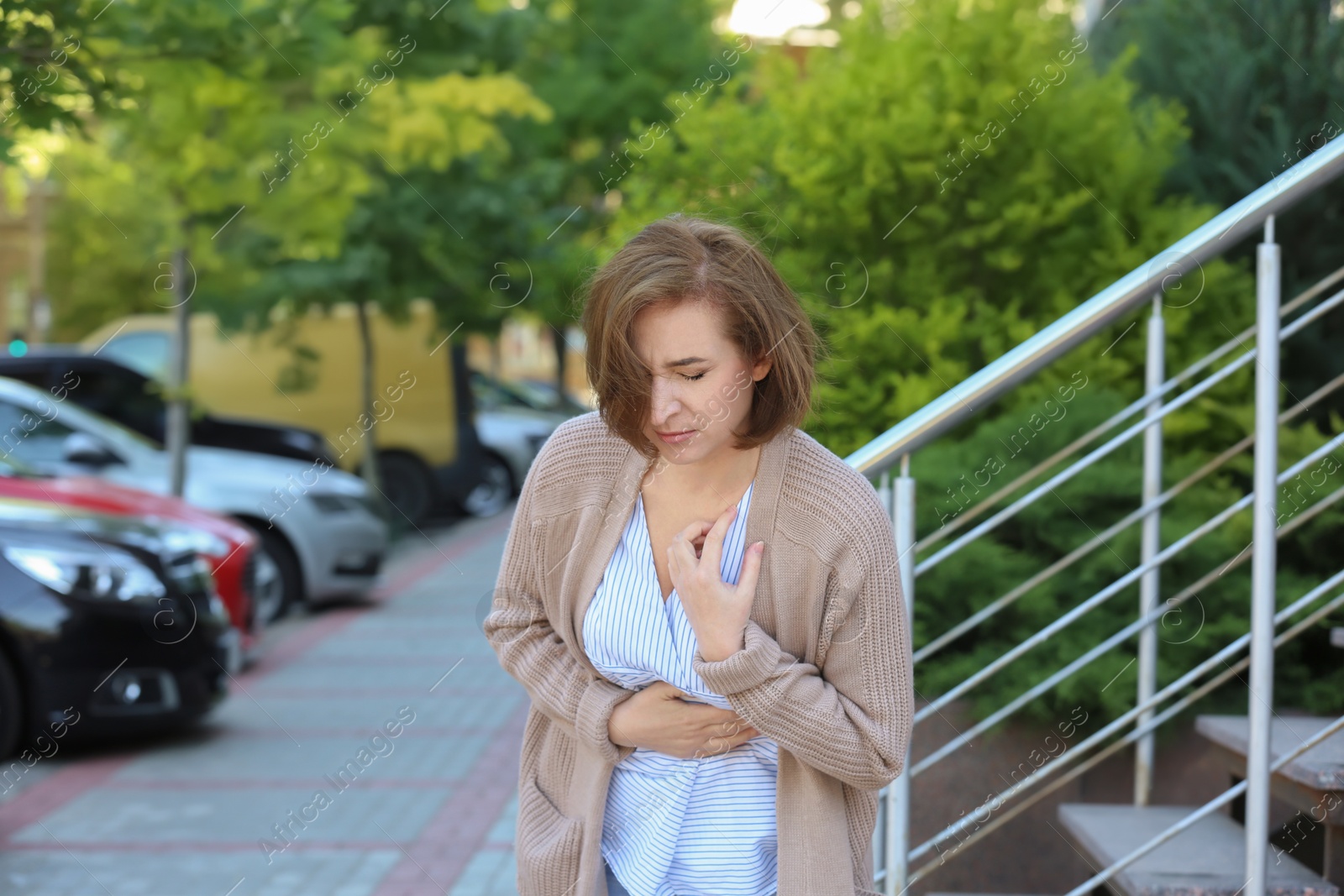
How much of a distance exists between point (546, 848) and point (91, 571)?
4.57 meters

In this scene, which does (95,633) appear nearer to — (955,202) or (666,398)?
(955,202)

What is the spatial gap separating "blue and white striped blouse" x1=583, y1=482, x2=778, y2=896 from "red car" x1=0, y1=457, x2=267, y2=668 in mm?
4906

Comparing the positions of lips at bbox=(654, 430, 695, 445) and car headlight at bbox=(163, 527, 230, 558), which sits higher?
car headlight at bbox=(163, 527, 230, 558)

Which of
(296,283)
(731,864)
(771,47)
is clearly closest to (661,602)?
(731,864)

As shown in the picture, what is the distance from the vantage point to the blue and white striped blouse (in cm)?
→ 179

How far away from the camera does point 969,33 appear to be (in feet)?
18.2

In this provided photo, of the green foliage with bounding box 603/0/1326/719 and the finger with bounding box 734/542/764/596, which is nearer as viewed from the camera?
the finger with bounding box 734/542/764/596

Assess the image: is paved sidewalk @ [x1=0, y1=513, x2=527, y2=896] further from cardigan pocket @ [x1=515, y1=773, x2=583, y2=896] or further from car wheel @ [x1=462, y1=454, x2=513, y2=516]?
car wheel @ [x1=462, y1=454, x2=513, y2=516]

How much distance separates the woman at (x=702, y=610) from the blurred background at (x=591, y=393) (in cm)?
19

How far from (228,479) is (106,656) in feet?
12.1

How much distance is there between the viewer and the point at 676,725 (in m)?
1.77

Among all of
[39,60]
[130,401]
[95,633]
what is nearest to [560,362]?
A: [130,401]

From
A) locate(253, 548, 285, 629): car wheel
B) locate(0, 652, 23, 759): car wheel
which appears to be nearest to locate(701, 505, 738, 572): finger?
locate(0, 652, 23, 759): car wheel

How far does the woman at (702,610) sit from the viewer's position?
1695 mm
